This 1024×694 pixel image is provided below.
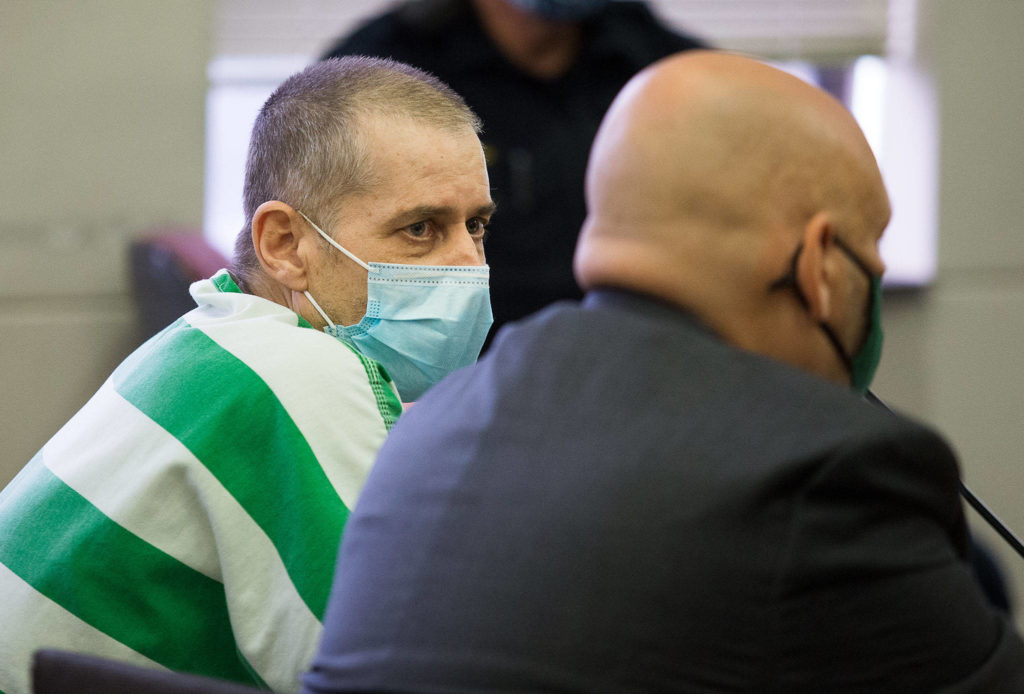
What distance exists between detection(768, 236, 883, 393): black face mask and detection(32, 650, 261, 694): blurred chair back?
50 cm

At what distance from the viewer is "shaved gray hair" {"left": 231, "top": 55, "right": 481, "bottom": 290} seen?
4.63ft

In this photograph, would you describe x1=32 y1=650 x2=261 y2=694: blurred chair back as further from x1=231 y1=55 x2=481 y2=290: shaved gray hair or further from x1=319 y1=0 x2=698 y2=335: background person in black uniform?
x1=319 y1=0 x2=698 y2=335: background person in black uniform

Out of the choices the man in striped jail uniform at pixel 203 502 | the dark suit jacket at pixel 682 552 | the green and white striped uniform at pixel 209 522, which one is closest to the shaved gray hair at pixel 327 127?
the man in striped jail uniform at pixel 203 502

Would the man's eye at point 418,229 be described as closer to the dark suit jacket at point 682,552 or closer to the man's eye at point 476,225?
the man's eye at point 476,225

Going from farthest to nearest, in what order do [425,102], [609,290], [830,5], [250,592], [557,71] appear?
[830,5]
[557,71]
[425,102]
[250,592]
[609,290]

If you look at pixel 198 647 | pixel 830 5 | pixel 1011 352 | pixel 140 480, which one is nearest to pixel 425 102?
pixel 140 480

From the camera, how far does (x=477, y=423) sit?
849 millimetres

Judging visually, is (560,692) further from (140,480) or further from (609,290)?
(140,480)

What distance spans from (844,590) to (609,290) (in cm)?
30

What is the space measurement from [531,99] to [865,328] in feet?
7.99

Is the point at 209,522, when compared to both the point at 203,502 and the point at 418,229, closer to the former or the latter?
the point at 203,502

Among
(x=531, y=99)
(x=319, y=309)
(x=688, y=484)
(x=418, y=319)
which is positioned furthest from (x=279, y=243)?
(x=531, y=99)

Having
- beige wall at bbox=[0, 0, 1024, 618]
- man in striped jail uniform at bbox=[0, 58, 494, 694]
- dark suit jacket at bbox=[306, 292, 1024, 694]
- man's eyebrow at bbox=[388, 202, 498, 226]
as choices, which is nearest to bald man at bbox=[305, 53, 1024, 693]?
dark suit jacket at bbox=[306, 292, 1024, 694]

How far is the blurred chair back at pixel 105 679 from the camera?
31.6 inches
